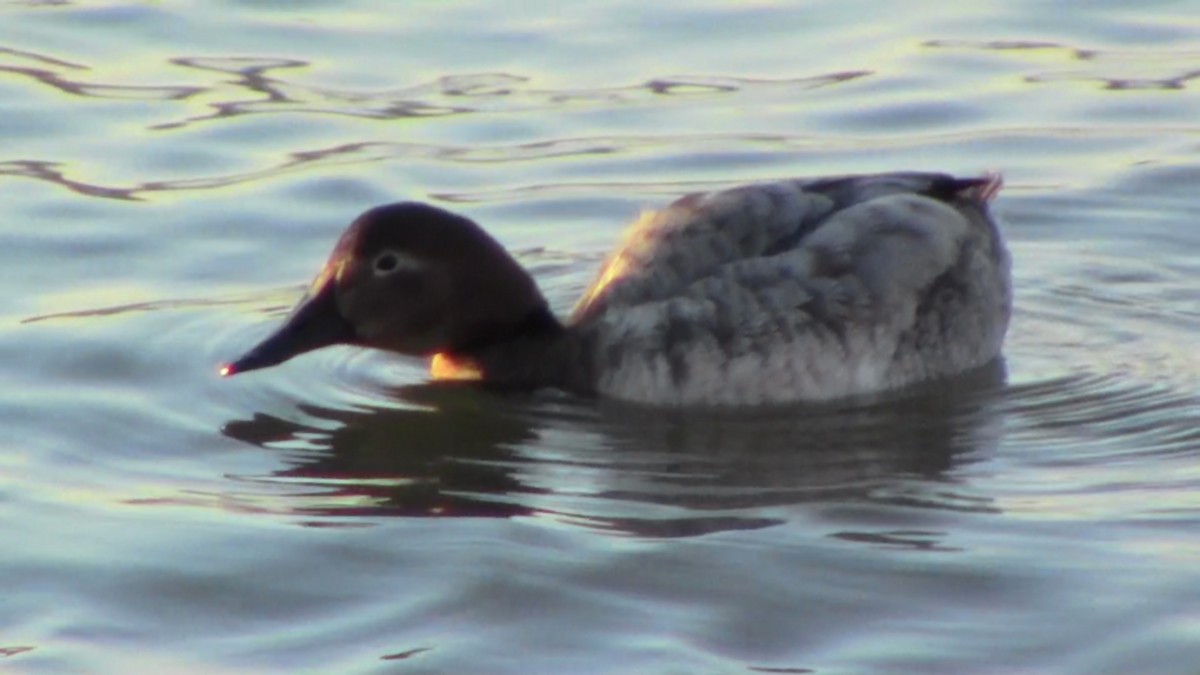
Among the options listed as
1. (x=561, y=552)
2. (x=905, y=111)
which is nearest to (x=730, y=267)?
(x=561, y=552)

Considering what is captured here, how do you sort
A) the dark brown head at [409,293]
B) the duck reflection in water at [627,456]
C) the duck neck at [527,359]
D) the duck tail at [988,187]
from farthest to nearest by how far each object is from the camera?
the duck tail at [988,187], the duck neck at [527,359], the dark brown head at [409,293], the duck reflection in water at [627,456]

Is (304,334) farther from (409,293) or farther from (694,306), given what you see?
(694,306)

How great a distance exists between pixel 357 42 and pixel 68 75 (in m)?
1.55

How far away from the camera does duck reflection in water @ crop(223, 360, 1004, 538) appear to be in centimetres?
A: 821

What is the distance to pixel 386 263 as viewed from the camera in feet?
31.6

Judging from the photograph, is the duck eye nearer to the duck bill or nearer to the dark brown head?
the dark brown head

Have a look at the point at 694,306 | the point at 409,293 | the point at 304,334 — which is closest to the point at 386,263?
the point at 409,293

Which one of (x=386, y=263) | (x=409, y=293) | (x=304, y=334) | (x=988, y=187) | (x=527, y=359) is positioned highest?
(x=988, y=187)

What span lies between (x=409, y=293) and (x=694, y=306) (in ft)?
3.51

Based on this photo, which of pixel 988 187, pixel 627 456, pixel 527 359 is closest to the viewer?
pixel 627 456

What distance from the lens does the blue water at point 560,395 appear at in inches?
282

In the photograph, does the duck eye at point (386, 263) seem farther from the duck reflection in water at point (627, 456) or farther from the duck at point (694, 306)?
the duck reflection in water at point (627, 456)

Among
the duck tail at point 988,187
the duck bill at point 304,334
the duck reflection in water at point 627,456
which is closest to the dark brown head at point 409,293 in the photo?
the duck bill at point 304,334

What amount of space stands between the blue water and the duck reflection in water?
0.07ft
